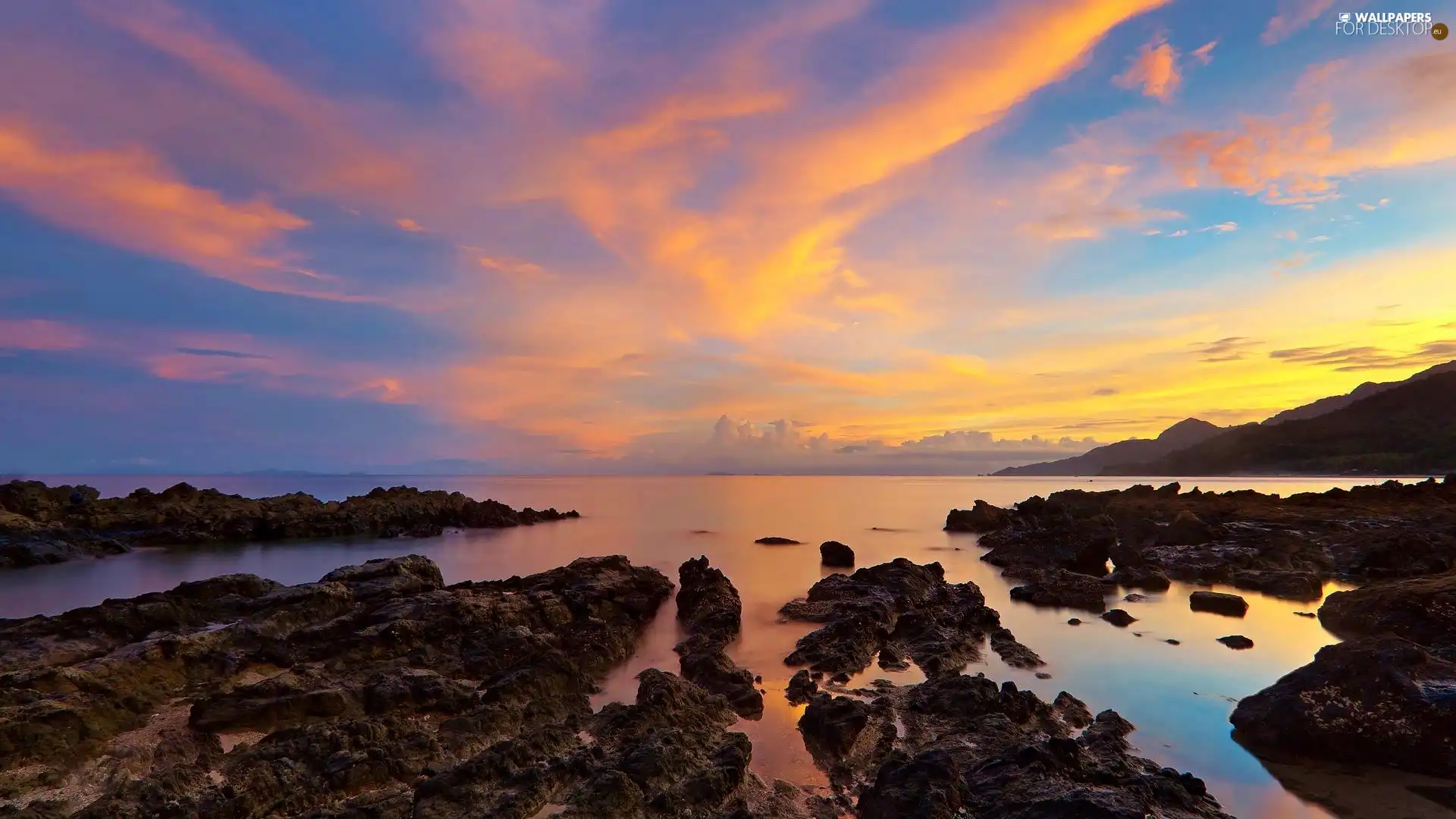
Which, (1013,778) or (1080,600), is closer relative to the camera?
(1013,778)

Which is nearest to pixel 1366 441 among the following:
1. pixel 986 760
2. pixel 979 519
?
pixel 979 519

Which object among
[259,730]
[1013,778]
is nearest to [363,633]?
[259,730]

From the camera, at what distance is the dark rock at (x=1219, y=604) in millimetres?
16266

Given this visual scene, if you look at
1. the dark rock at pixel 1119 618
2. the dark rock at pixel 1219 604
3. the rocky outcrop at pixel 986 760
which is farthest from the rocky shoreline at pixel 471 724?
the dark rock at pixel 1219 604

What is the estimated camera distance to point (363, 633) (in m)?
11.3

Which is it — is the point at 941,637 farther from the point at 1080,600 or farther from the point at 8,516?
the point at 8,516

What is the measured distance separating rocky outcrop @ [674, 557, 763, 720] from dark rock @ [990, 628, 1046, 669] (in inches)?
203

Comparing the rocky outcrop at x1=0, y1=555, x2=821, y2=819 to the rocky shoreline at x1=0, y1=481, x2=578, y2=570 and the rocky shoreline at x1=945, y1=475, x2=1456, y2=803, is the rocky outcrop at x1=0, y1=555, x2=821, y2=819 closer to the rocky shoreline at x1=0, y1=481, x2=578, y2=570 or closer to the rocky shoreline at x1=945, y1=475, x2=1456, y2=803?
the rocky shoreline at x1=945, y1=475, x2=1456, y2=803

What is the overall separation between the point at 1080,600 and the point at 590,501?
7983 cm

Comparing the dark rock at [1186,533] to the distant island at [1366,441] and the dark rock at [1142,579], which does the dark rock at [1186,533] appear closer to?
the dark rock at [1142,579]

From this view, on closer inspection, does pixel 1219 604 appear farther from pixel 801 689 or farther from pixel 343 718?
pixel 343 718

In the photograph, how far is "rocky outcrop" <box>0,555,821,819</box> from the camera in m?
6.23

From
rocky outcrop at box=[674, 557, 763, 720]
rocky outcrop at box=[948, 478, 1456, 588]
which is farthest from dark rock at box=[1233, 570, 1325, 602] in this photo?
rocky outcrop at box=[674, 557, 763, 720]

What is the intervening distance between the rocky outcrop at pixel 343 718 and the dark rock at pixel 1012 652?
617 centimetres
